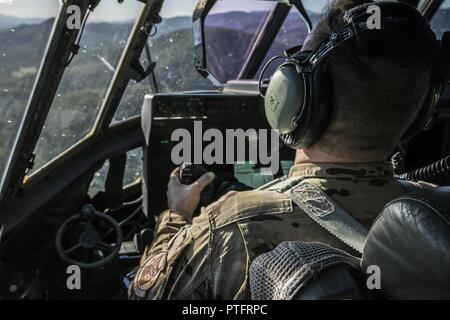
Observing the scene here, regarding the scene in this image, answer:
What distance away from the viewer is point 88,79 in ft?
8.52

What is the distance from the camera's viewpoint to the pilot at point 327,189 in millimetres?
1018

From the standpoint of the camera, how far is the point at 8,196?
89.0 inches

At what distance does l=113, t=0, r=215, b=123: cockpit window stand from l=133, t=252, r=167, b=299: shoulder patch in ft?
5.71

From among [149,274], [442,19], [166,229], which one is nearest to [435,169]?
[166,229]

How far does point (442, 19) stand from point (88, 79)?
2.34 meters

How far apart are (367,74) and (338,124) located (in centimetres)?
12

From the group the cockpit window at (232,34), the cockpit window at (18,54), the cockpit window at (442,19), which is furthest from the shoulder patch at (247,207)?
the cockpit window at (442,19)

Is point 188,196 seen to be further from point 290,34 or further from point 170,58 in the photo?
point 290,34

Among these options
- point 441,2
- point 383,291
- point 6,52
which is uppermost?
point 441,2

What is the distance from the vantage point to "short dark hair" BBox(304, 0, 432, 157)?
1062mm

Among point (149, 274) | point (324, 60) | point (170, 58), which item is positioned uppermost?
point (170, 58)
